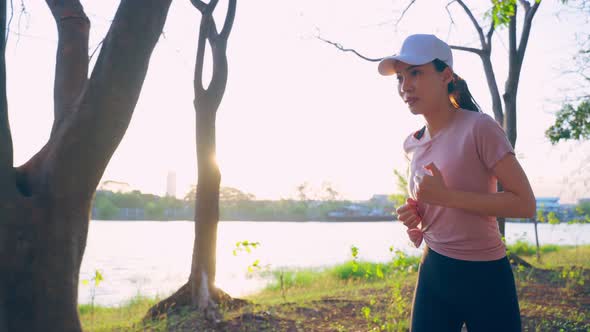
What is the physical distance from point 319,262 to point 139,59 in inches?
401

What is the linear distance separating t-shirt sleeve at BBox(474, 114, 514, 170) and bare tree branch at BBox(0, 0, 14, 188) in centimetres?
195

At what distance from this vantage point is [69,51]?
8.89 ft

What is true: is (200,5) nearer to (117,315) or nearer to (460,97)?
(117,315)

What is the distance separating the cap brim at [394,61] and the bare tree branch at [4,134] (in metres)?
1.67

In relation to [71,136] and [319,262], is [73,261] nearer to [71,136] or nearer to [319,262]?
[71,136]

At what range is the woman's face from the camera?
5.99 feet

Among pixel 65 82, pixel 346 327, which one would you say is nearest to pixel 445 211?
pixel 65 82

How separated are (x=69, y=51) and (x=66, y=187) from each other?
876mm

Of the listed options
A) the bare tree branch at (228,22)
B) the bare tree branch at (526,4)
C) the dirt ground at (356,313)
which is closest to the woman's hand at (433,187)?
the dirt ground at (356,313)

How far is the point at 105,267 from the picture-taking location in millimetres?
10961

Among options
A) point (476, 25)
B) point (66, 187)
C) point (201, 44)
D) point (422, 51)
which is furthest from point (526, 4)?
point (66, 187)

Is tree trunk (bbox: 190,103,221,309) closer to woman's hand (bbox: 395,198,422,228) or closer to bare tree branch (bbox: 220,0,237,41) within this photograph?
bare tree branch (bbox: 220,0,237,41)

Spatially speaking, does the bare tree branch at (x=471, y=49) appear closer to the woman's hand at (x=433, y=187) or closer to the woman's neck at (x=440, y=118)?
the woman's neck at (x=440, y=118)

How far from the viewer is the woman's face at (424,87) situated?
183 centimetres
